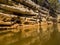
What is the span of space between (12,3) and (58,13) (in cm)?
1950

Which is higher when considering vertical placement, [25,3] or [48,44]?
[25,3]

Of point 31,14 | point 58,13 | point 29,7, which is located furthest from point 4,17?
point 58,13

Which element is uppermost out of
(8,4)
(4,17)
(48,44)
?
(8,4)

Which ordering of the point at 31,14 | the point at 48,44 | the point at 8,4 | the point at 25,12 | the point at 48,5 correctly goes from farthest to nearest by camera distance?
the point at 48,5 < the point at 31,14 < the point at 25,12 < the point at 8,4 < the point at 48,44

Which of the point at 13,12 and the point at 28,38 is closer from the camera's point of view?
the point at 28,38

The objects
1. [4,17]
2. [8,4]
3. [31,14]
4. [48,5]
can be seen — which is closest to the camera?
[4,17]

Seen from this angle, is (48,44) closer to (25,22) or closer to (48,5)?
(25,22)

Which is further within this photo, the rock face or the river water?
the rock face

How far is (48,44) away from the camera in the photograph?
8.77m

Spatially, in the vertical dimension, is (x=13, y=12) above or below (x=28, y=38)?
above

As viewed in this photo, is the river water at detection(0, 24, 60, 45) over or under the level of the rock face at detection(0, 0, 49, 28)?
under

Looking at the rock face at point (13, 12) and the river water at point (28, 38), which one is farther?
the rock face at point (13, 12)

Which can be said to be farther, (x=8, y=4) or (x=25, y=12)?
(x=25, y=12)

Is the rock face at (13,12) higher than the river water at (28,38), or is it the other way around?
the rock face at (13,12)
